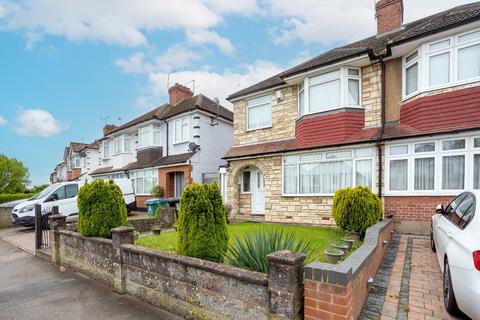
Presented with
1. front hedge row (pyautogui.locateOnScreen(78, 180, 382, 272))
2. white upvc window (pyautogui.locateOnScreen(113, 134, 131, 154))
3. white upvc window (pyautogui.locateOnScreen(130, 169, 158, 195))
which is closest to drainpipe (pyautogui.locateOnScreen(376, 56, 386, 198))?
front hedge row (pyautogui.locateOnScreen(78, 180, 382, 272))

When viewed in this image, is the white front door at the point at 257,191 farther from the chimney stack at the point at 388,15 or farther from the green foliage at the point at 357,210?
the chimney stack at the point at 388,15

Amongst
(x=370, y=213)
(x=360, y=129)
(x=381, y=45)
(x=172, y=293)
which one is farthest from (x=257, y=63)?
(x=172, y=293)

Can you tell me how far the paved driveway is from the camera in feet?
11.2

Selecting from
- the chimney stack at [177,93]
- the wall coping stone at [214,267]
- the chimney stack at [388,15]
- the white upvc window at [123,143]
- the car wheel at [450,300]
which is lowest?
the car wheel at [450,300]

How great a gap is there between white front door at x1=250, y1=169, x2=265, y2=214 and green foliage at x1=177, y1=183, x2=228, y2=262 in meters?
8.30

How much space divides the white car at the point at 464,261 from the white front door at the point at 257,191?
8.84 meters

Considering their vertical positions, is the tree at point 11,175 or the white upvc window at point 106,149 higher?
the white upvc window at point 106,149

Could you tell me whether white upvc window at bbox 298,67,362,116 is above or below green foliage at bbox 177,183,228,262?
above

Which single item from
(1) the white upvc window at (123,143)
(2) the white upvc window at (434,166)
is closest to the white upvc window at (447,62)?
(2) the white upvc window at (434,166)

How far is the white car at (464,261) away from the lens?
109 inches

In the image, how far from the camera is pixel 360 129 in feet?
31.9

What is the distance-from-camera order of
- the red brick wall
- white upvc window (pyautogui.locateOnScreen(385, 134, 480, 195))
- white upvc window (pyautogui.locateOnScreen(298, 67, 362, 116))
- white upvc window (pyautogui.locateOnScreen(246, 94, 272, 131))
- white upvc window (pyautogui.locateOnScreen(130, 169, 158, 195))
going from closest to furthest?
white upvc window (pyautogui.locateOnScreen(385, 134, 480, 195)), the red brick wall, white upvc window (pyautogui.locateOnScreen(298, 67, 362, 116)), white upvc window (pyautogui.locateOnScreen(246, 94, 272, 131)), white upvc window (pyautogui.locateOnScreen(130, 169, 158, 195))

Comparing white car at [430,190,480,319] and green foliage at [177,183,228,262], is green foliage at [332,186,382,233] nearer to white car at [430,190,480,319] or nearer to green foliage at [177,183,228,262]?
white car at [430,190,480,319]

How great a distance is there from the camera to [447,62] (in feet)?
26.2
